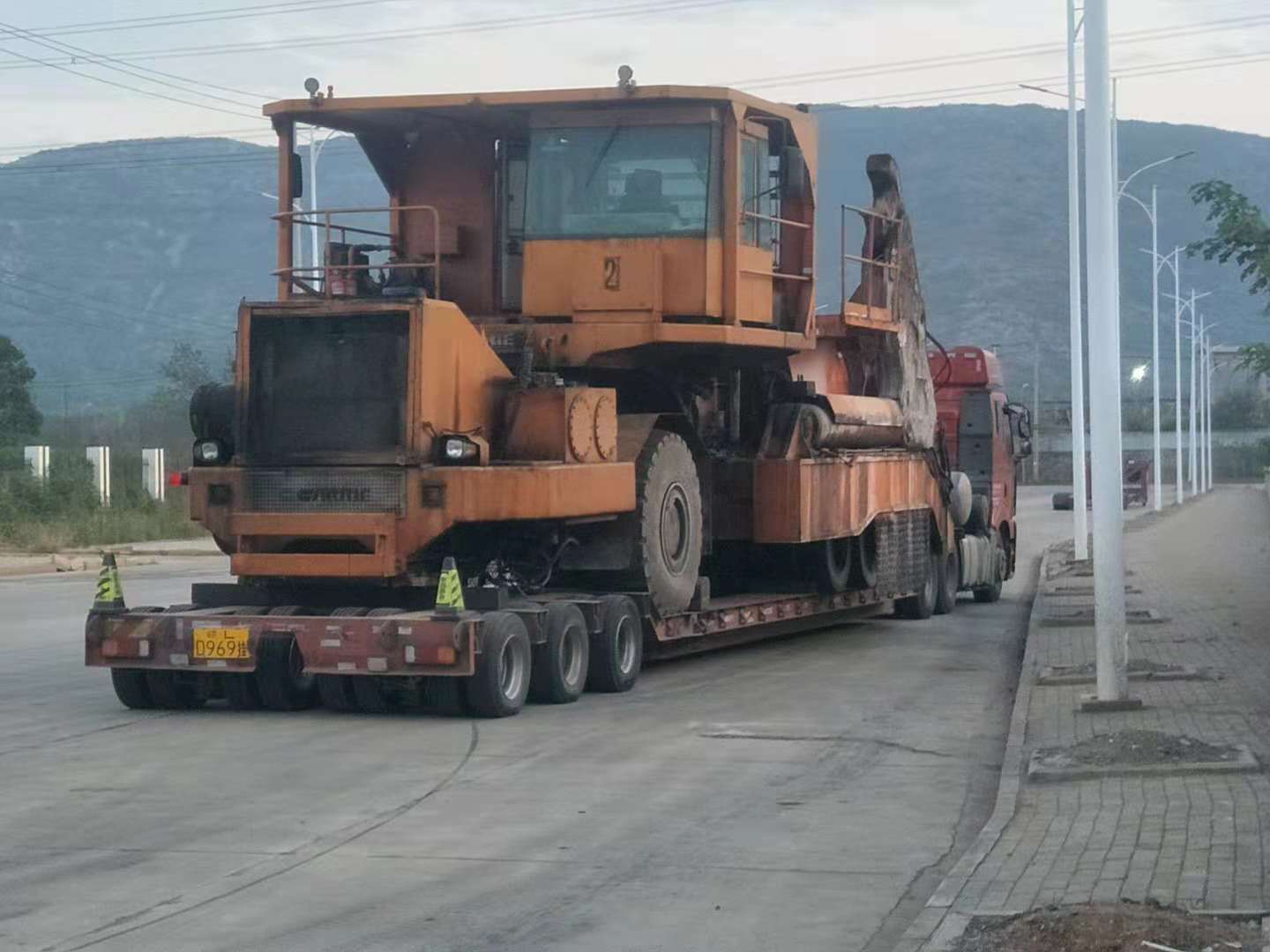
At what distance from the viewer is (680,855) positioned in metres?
9.80

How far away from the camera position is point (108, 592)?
14.9m

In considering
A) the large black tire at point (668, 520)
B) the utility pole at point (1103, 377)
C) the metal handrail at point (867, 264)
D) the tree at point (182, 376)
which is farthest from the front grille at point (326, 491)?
the tree at point (182, 376)

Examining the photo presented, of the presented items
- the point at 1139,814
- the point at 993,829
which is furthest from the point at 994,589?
the point at 993,829

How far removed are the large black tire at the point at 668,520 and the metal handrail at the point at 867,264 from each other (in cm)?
323

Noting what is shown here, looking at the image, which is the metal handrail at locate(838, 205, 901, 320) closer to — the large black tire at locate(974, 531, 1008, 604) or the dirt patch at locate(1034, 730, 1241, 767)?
the large black tire at locate(974, 531, 1008, 604)

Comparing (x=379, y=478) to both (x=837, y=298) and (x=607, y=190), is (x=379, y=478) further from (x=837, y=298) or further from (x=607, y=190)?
(x=837, y=298)

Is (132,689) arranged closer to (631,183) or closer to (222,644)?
(222,644)

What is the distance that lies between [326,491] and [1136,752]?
234 inches

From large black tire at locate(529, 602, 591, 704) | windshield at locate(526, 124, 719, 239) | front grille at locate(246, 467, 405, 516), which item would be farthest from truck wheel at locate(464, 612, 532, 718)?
windshield at locate(526, 124, 719, 239)

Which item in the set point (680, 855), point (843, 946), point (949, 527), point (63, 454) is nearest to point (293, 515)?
point (680, 855)

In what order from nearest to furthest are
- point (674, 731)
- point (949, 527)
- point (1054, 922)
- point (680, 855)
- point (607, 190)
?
1. point (1054, 922)
2. point (680, 855)
3. point (674, 731)
4. point (607, 190)
5. point (949, 527)

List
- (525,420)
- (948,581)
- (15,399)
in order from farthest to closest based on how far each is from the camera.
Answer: (15,399) < (948,581) < (525,420)

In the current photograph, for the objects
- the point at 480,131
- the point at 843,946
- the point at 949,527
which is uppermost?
the point at 480,131

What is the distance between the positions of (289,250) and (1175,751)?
859cm
